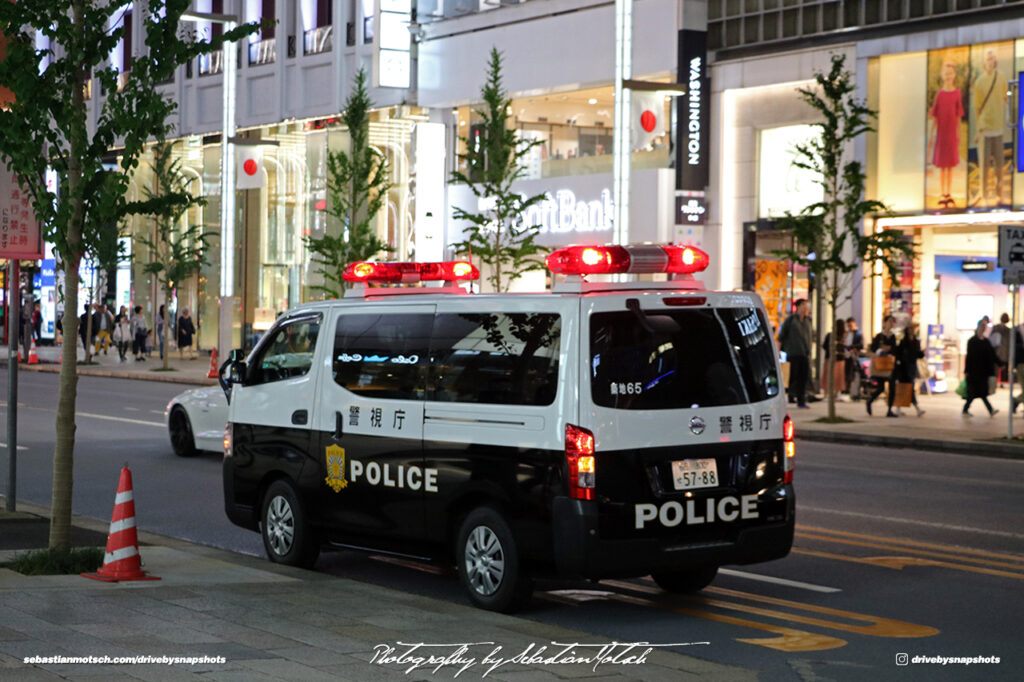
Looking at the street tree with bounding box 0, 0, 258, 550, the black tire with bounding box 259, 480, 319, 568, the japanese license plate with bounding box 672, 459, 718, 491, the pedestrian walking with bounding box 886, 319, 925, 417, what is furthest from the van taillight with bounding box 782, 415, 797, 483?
the pedestrian walking with bounding box 886, 319, 925, 417

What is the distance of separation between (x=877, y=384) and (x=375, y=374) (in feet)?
60.7

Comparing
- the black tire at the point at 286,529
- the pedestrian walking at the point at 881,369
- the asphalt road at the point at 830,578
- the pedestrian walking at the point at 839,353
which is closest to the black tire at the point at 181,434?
the asphalt road at the point at 830,578

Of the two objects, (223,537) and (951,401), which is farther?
(951,401)

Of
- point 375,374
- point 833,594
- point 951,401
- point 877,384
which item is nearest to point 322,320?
point 375,374

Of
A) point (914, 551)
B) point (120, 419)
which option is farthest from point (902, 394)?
point (914, 551)

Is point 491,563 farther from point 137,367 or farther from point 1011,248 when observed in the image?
point 137,367

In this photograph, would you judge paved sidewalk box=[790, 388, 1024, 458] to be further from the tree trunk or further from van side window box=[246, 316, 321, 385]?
the tree trunk

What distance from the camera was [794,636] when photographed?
8578 millimetres

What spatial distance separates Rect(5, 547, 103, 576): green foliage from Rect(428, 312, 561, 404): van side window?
8.66ft

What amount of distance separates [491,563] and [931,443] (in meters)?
14.1

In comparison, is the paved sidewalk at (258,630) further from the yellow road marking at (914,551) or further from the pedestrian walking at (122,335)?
the pedestrian walking at (122,335)

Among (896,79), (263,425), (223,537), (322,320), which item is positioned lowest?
(223,537)

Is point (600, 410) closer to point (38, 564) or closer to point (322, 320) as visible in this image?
point (322, 320)

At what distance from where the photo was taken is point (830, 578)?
10.5 m
